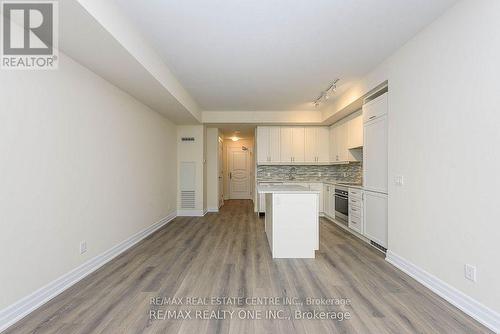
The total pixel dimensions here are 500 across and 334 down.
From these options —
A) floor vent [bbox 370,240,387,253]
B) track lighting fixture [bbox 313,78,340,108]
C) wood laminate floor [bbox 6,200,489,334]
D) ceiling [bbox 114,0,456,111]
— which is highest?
ceiling [bbox 114,0,456,111]

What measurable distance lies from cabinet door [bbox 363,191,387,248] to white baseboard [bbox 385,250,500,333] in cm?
50

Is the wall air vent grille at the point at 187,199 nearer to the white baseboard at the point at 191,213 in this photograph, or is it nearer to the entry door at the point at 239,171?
the white baseboard at the point at 191,213

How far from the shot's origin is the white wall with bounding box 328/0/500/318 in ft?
5.82

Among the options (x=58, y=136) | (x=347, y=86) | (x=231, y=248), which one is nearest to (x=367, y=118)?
(x=347, y=86)

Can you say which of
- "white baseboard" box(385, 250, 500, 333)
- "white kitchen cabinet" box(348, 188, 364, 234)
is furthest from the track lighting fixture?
"white baseboard" box(385, 250, 500, 333)

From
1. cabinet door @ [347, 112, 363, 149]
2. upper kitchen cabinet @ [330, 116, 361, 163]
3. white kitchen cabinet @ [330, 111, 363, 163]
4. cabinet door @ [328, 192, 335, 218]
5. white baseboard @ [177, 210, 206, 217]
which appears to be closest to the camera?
cabinet door @ [347, 112, 363, 149]

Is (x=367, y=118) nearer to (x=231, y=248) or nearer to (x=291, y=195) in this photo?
(x=291, y=195)

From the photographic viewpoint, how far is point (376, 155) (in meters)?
3.47

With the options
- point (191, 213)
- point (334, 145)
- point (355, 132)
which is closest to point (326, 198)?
point (334, 145)

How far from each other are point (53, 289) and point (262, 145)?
15.8ft

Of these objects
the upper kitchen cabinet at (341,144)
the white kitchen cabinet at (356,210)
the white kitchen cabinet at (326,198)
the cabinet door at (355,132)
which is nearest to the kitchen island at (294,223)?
the white kitchen cabinet at (356,210)

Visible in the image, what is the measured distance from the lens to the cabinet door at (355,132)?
4.39 metres

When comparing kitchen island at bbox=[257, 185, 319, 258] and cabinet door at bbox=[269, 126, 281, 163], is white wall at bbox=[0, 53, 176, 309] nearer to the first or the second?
kitchen island at bbox=[257, 185, 319, 258]

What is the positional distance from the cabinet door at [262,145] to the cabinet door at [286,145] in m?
0.37
